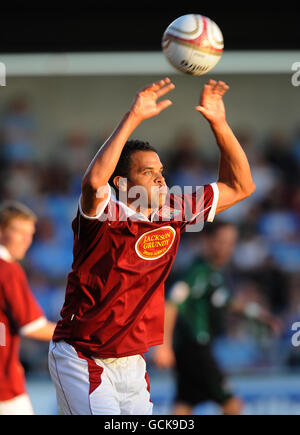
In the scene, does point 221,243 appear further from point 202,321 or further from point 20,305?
point 20,305

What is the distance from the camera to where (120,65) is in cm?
1239

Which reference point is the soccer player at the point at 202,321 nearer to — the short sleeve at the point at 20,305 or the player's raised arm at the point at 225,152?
the short sleeve at the point at 20,305

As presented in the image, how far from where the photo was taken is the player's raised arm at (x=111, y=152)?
12.0 feet

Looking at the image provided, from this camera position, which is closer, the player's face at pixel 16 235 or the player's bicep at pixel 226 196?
the player's bicep at pixel 226 196

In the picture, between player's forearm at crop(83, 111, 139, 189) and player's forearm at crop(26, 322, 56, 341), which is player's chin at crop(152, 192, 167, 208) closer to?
player's forearm at crop(83, 111, 139, 189)

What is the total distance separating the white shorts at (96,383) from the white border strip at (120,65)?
28.5 feet

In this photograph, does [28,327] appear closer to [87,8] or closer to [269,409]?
[269,409]

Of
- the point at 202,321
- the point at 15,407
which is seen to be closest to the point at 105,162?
the point at 15,407

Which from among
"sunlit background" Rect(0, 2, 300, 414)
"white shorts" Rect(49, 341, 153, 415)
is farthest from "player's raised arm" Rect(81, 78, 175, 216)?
"sunlit background" Rect(0, 2, 300, 414)

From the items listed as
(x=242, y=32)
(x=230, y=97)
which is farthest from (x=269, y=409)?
(x=230, y=97)

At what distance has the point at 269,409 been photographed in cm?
776

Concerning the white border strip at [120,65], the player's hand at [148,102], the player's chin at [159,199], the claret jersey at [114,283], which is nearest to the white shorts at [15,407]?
the claret jersey at [114,283]

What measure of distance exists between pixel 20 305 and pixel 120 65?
800cm

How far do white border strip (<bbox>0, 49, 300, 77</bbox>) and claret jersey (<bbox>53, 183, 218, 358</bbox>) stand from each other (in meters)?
8.40
